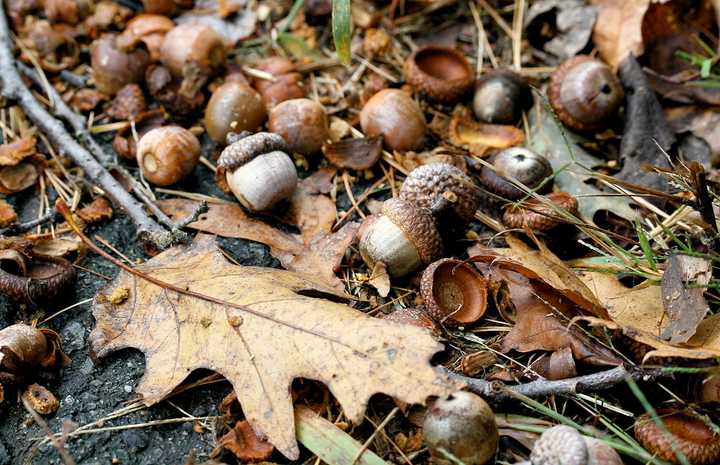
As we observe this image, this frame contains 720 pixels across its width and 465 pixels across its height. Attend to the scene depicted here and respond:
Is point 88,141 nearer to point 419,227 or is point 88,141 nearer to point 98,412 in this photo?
point 98,412

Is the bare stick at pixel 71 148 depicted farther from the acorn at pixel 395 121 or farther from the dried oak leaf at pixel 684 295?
the dried oak leaf at pixel 684 295

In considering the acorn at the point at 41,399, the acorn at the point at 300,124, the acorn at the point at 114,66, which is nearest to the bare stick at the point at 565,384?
the acorn at the point at 41,399

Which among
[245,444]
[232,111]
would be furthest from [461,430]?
[232,111]

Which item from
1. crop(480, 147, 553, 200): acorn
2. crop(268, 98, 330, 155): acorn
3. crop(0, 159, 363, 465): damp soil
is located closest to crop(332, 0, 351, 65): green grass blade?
crop(268, 98, 330, 155): acorn

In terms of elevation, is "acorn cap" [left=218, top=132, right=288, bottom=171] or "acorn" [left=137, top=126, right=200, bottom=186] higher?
"acorn cap" [left=218, top=132, right=288, bottom=171]

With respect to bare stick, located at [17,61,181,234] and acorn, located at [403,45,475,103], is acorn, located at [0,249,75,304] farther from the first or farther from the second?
acorn, located at [403,45,475,103]

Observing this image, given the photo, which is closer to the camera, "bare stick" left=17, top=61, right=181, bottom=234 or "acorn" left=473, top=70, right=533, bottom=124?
"bare stick" left=17, top=61, right=181, bottom=234

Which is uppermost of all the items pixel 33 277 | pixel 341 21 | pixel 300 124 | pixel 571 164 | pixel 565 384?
pixel 341 21
